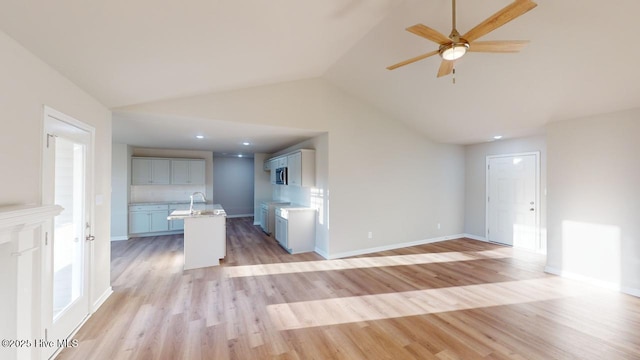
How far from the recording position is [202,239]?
14.4ft

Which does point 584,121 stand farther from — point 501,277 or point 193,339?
point 193,339

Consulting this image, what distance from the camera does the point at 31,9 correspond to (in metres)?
1.36

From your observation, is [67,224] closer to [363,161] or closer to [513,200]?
[363,161]

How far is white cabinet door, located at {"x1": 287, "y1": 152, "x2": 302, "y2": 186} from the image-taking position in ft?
17.1

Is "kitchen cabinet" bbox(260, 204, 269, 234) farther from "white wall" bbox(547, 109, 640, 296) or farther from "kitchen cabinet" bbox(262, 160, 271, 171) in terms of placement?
"white wall" bbox(547, 109, 640, 296)

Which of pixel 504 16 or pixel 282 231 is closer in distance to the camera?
pixel 504 16

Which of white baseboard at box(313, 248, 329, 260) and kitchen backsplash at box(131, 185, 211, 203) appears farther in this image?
kitchen backsplash at box(131, 185, 211, 203)

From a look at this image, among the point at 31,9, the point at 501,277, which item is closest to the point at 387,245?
the point at 501,277

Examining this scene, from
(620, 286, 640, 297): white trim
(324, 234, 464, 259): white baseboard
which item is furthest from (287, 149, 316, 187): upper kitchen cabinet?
(620, 286, 640, 297): white trim

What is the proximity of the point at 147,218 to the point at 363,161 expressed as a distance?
18.6ft

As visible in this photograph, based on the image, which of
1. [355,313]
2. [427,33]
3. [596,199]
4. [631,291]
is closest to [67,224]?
[355,313]

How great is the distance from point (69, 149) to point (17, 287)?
54.6 inches

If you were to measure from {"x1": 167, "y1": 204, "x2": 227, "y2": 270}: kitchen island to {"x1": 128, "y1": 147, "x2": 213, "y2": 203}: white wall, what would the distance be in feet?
10.9

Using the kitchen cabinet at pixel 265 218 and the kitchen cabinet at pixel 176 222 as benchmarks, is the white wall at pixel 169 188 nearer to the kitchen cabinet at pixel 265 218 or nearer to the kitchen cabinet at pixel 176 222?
the kitchen cabinet at pixel 176 222
